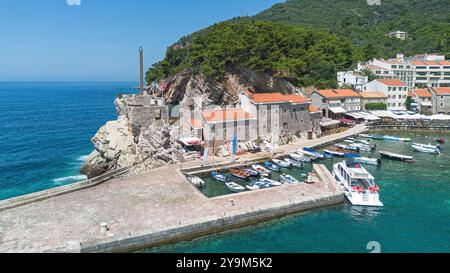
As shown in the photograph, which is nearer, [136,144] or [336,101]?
[136,144]

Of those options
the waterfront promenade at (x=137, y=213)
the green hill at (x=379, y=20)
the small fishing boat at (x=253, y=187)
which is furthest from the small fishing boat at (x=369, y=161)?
the green hill at (x=379, y=20)

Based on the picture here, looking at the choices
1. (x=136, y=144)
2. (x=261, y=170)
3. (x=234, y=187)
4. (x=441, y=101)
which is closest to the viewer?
(x=234, y=187)

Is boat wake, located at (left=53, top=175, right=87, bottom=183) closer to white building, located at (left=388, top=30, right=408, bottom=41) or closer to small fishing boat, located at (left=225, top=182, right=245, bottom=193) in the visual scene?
small fishing boat, located at (left=225, top=182, right=245, bottom=193)

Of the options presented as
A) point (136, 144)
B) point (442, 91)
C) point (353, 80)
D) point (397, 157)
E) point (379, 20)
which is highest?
point (379, 20)

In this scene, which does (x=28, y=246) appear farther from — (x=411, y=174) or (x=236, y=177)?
(x=411, y=174)

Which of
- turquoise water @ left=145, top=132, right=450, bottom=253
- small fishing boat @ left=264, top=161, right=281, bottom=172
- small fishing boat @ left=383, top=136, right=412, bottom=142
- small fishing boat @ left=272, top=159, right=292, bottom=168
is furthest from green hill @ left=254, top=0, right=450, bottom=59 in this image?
turquoise water @ left=145, top=132, right=450, bottom=253

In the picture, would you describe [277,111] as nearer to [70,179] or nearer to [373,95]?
[70,179]

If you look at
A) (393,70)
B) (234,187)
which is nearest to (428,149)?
(234,187)

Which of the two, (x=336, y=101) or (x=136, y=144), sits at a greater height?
(x=336, y=101)
